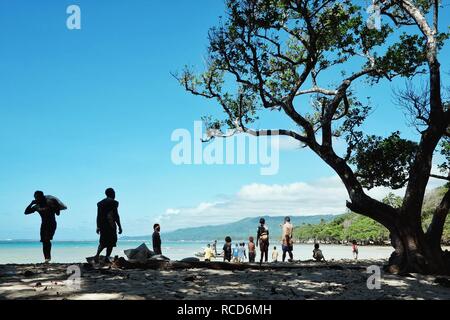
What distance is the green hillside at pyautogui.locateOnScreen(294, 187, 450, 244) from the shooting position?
235ft

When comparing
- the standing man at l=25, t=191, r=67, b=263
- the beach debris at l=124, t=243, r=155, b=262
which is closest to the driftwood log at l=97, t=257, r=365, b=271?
the beach debris at l=124, t=243, r=155, b=262

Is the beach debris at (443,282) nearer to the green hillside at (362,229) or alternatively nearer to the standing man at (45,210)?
the standing man at (45,210)

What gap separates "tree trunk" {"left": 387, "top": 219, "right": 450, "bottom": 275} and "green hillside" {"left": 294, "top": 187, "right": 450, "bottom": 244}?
174 ft

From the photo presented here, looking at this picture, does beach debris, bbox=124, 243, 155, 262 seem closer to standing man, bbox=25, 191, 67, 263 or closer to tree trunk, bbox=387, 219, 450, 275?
standing man, bbox=25, 191, 67, 263

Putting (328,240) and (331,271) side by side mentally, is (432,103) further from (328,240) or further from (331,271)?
(328,240)

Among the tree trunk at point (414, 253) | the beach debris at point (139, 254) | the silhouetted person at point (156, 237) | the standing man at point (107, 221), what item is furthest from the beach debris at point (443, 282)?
the silhouetted person at point (156, 237)

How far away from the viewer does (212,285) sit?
9.81 meters

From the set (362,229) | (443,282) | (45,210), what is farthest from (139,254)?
(362,229)

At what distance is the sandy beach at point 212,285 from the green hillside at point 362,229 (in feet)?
187

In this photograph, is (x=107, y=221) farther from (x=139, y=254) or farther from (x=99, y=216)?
(x=139, y=254)

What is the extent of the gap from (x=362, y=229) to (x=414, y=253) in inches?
3406

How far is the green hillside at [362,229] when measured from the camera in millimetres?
71631
